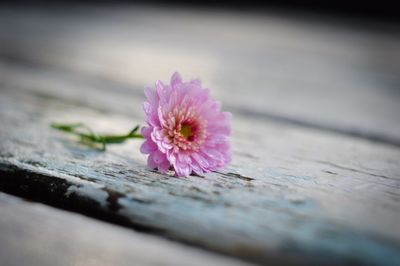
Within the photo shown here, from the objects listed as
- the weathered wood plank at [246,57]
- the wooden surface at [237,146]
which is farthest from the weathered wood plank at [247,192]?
the weathered wood plank at [246,57]

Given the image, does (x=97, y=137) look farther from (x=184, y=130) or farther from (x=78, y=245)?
(x=78, y=245)

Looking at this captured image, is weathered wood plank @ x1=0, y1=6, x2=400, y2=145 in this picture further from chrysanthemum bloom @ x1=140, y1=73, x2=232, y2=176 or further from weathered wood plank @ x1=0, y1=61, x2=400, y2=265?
chrysanthemum bloom @ x1=140, y1=73, x2=232, y2=176

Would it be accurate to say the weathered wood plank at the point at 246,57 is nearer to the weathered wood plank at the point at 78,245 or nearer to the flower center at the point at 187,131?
the flower center at the point at 187,131

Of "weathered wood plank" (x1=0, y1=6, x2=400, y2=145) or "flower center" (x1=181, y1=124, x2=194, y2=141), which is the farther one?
"weathered wood plank" (x1=0, y1=6, x2=400, y2=145)

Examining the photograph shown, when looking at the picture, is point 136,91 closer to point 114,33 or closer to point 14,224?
point 14,224

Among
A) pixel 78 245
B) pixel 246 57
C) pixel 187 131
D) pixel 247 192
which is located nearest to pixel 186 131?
pixel 187 131

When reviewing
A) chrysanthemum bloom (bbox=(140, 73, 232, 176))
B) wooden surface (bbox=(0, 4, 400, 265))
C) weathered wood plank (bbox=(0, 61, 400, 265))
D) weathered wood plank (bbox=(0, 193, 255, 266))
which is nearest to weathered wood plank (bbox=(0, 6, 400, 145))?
wooden surface (bbox=(0, 4, 400, 265))

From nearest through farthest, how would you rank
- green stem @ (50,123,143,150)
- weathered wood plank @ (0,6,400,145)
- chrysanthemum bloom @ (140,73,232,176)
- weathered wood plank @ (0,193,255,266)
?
weathered wood plank @ (0,193,255,266), chrysanthemum bloom @ (140,73,232,176), green stem @ (50,123,143,150), weathered wood plank @ (0,6,400,145)
